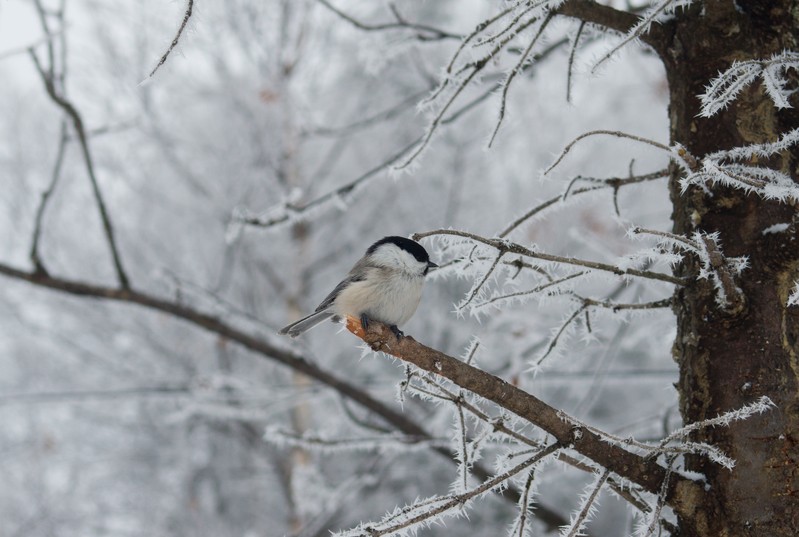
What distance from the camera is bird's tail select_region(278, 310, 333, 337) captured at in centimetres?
231

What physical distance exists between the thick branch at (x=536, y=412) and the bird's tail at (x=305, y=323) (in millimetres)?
1001

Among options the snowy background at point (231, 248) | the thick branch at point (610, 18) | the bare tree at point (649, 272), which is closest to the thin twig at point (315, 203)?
the bare tree at point (649, 272)

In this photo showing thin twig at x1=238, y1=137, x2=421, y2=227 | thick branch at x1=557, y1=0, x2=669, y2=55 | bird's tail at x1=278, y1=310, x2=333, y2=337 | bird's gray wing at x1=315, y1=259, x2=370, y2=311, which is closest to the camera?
thick branch at x1=557, y1=0, x2=669, y2=55

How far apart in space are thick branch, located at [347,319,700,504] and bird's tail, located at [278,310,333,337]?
100cm

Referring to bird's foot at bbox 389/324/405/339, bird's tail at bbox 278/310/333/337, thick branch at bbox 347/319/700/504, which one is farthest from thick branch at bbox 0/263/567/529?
thick branch at bbox 347/319/700/504

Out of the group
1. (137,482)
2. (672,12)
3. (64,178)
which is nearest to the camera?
(672,12)

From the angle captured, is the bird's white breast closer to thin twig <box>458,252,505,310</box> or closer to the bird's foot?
the bird's foot

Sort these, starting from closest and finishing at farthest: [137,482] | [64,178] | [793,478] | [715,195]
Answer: [793,478] → [715,195] → [64,178] → [137,482]

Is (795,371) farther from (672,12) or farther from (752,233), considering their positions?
(672,12)

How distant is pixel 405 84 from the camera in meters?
8.03

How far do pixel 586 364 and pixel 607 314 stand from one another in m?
4.29

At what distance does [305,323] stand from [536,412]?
1.25m

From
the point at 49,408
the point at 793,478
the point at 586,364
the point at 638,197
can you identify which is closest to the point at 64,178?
the point at 49,408

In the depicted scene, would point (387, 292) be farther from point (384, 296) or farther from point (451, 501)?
point (451, 501)
